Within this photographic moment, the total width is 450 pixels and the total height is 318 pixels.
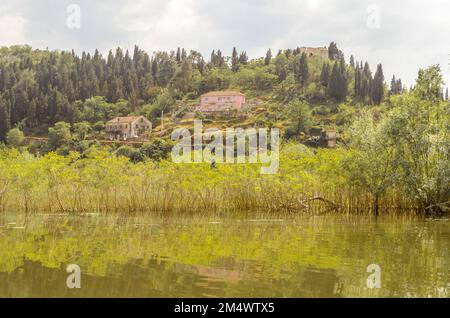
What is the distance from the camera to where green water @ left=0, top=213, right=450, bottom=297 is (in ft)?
25.1

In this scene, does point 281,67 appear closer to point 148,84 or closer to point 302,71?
point 302,71

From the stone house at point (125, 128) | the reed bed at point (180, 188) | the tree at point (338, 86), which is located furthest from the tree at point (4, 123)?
the reed bed at point (180, 188)

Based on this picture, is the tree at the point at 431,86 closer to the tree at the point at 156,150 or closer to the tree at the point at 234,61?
the tree at the point at 156,150

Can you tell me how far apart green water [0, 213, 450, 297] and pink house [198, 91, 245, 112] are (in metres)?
130

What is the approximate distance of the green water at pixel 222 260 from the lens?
764 centimetres

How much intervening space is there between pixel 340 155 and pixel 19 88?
133 meters

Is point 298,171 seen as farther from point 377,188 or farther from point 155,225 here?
point 155,225

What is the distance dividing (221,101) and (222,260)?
459 ft

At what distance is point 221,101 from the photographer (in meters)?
149

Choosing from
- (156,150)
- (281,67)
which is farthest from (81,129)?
(281,67)

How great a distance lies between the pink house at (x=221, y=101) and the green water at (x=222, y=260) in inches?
5131

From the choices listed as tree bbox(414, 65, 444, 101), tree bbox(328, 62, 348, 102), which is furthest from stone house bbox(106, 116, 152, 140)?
tree bbox(414, 65, 444, 101)

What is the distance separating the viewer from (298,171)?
88.5ft
